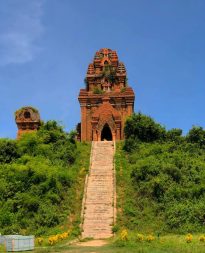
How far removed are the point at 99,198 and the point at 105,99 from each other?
2092 centimetres

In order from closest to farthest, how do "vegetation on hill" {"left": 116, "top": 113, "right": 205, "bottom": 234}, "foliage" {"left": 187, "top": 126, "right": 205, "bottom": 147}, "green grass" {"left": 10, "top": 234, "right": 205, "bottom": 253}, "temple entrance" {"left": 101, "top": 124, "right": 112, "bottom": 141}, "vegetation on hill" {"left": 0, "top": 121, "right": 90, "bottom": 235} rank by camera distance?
"green grass" {"left": 10, "top": 234, "right": 205, "bottom": 253} < "vegetation on hill" {"left": 116, "top": 113, "right": 205, "bottom": 234} < "vegetation on hill" {"left": 0, "top": 121, "right": 90, "bottom": 235} < "foliage" {"left": 187, "top": 126, "right": 205, "bottom": 147} < "temple entrance" {"left": 101, "top": 124, "right": 112, "bottom": 141}

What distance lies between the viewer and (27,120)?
35.7 meters

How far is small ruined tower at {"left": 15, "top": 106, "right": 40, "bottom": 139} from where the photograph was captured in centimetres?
3556

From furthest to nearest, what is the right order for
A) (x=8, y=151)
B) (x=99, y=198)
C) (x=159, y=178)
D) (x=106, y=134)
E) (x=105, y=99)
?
(x=105, y=99), (x=106, y=134), (x=8, y=151), (x=159, y=178), (x=99, y=198)

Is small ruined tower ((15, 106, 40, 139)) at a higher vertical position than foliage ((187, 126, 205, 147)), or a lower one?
higher

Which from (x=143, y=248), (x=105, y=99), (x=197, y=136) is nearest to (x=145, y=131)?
(x=197, y=136)

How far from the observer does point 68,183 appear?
79.2 ft

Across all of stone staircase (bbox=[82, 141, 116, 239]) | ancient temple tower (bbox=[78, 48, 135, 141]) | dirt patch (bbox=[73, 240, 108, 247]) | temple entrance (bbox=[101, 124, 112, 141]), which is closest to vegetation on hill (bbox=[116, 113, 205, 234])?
stone staircase (bbox=[82, 141, 116, 239])

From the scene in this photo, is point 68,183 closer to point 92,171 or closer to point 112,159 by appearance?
point 92,171

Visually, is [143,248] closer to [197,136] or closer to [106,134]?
[197,136]

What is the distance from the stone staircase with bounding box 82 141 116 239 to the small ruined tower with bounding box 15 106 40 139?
747 cm

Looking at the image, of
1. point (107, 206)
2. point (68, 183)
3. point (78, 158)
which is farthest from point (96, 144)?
point (107, 206)

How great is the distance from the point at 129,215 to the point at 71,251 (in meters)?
7.20

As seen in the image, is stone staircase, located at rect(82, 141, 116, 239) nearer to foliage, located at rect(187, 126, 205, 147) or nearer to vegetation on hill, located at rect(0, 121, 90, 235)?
vegetation on hill, located at rect(0, 121, 90, 235)
